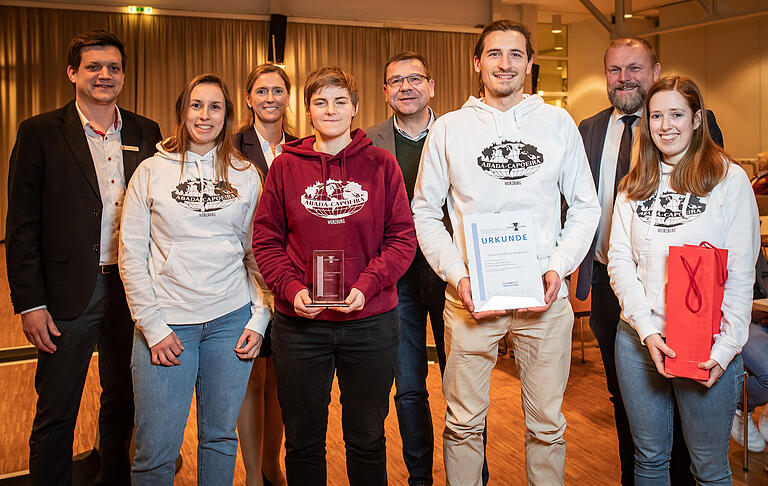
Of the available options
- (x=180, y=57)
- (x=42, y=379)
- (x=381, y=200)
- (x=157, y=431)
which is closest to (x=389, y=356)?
(x=381, y=200)

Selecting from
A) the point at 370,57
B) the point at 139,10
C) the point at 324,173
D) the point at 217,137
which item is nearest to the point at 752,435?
the point at 324,173

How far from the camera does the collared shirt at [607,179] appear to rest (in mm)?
2475

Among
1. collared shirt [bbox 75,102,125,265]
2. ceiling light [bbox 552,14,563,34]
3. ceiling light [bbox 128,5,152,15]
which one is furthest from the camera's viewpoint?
ceiling light [bbox 552,14,563,34]

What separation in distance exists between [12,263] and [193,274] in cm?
74

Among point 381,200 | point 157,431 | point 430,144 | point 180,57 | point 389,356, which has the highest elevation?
point 180,57

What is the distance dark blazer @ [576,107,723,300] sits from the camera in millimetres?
2443

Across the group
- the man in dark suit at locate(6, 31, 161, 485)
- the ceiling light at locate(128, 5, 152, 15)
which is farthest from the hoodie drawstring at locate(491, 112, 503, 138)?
the ceiling light at locate(128, 5, 152, 15)

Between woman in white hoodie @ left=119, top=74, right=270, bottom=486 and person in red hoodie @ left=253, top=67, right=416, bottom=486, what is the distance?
0.17 m

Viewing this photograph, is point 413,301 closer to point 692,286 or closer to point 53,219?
point 692,286

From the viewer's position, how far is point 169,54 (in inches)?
380

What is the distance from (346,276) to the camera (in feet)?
6.47

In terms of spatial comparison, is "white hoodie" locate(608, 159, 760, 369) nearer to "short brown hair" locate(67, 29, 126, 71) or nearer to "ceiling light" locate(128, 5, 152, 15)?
"short brown hair" locate(67, 29, 126, 71)

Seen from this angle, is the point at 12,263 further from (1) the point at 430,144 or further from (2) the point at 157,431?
(1) the point at 430,144

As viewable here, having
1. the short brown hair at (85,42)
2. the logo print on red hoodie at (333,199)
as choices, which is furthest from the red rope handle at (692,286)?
the short brown hair at (85,42)
